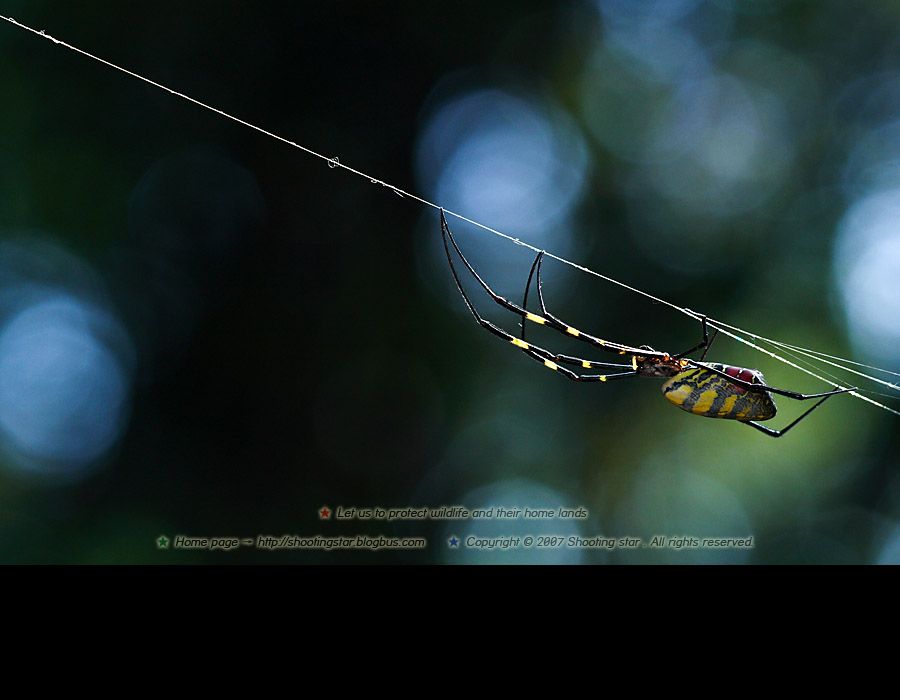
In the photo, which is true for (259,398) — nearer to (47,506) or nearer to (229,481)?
(229,481)

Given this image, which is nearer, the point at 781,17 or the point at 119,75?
the point at 119,75

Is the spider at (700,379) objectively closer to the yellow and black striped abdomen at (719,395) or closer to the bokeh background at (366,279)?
the yellow and black striped abdomen at (719,395)

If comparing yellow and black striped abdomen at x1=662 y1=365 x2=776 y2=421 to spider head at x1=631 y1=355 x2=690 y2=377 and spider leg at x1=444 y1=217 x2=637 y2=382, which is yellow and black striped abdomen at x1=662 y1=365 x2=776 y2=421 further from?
spider leg at x1=444 y1=217 x2=637 y2=382

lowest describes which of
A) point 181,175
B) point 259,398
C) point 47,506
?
point 47,506

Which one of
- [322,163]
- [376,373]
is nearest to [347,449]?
[376,373]

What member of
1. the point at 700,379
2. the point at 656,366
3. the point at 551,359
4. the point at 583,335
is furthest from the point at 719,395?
the point at 551,359

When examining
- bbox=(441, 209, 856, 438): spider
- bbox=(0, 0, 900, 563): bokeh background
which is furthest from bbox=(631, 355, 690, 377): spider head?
bbox=(0, 0, 900, 563): bokeh background
